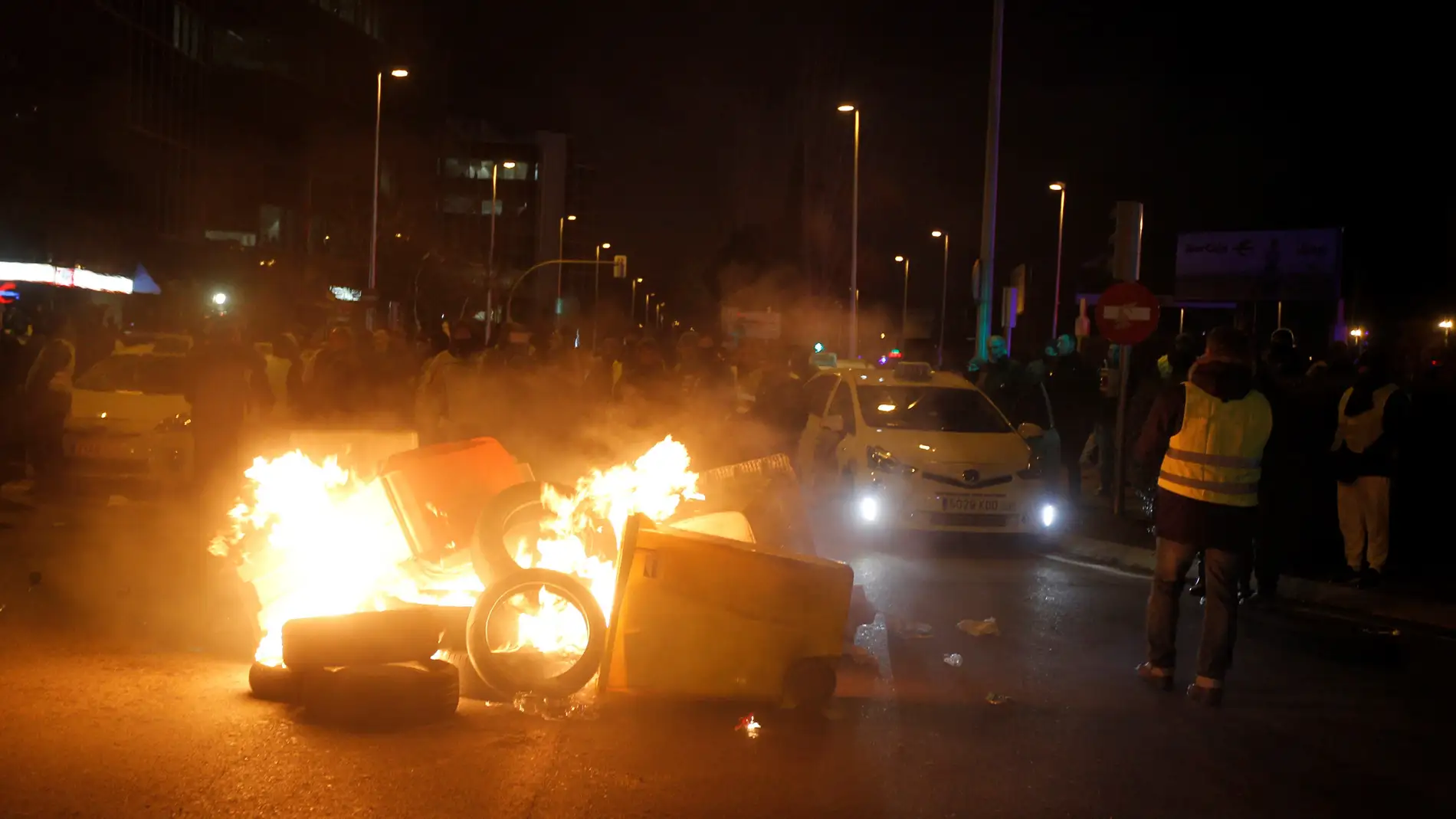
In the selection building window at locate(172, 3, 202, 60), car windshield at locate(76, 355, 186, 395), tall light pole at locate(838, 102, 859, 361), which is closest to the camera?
car windshield at locate(76, 355, 186, 395)

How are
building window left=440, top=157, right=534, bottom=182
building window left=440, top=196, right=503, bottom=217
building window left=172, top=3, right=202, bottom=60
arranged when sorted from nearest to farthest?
building window left=172, top=3, right=202, bottom=60, building window left=440, top=157, right=534, bottom=182, building window left=440, top=196, right=503, bottom=217

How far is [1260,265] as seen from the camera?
5331cm

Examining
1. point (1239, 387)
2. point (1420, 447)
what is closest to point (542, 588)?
point (1239, 387)

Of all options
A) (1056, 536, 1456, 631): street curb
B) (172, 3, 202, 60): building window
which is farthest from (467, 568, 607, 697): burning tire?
(172, 3, 202, 60): building window

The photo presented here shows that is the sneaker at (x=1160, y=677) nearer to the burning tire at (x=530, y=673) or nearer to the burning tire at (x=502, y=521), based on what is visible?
the burning tire at (x=530, y=673)

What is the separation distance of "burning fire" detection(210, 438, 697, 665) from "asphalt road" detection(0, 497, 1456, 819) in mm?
409

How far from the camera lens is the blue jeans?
682 cm

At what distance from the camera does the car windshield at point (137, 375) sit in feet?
46.1

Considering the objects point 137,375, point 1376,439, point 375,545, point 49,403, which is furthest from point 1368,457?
point 49,403

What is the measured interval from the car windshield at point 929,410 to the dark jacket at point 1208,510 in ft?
18.1

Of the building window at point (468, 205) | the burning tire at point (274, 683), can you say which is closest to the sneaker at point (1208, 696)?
the burning tire at point (274, 683)

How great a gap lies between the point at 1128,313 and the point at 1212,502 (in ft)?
21.1

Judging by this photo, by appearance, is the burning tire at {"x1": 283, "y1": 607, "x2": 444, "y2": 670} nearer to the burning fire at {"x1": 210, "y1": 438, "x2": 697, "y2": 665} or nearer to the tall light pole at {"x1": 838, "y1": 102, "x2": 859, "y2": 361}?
the burning fire at {"x1": 210, "y1": 438, "x2": 697, "y2": 665}

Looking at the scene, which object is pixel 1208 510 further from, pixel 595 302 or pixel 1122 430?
pixel 595 302
